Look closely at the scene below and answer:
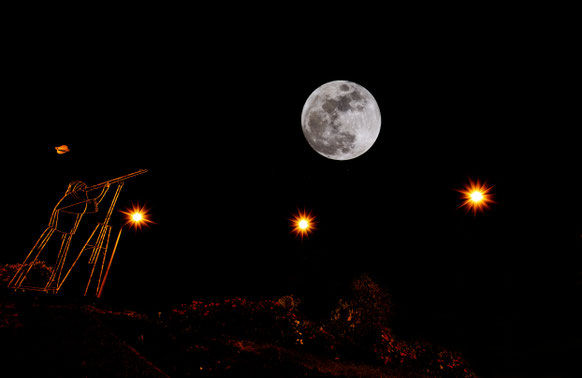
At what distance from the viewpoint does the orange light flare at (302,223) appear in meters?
15.9

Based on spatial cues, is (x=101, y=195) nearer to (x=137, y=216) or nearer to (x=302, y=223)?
(x=137, y=216)

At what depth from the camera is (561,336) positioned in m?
Result: 10.8

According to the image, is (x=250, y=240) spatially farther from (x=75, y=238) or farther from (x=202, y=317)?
(x=75, y=238)

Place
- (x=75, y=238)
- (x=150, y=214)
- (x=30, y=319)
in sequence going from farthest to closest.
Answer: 1. (x=150, y=214)
2. (x=75, y=238)
3. (x=30, y=319)

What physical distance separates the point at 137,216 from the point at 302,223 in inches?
311

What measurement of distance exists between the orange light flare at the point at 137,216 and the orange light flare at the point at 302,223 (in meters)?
7.33

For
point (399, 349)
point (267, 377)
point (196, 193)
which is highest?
point (196, 193)

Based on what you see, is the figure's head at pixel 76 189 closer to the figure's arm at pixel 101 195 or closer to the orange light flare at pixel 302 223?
the figure's arm at pixel 101 195

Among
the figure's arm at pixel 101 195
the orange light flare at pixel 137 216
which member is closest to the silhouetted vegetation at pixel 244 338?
the figure's arm at pixel 101 195

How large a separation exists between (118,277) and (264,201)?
26.6 feet

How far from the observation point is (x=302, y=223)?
52.5ft

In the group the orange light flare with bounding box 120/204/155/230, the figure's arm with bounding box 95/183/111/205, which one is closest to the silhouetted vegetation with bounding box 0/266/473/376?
the figure's arm with bounding box 95/183/111/205

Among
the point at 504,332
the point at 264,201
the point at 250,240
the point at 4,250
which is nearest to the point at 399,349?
the point at 504,332

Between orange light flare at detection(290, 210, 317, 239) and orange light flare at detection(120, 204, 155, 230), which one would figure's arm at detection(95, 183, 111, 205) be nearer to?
orange light flare at detection(120, 204, 155, 230)
